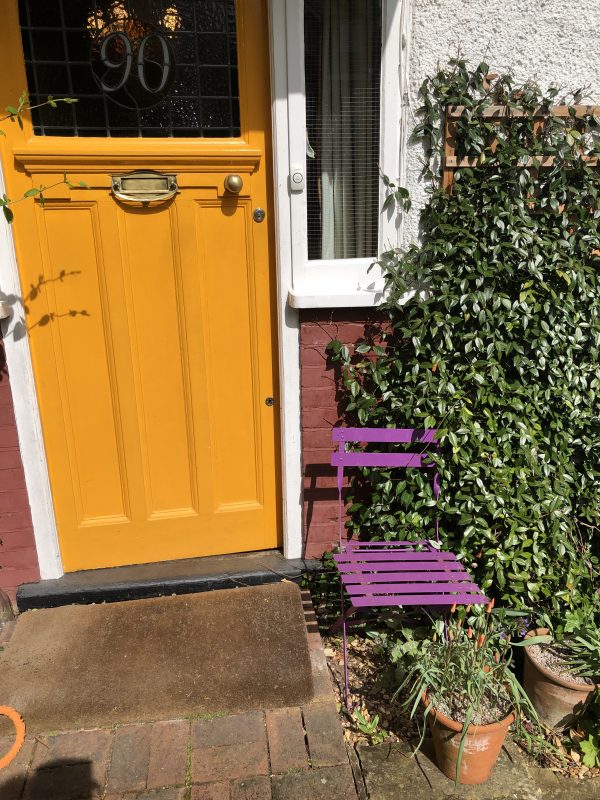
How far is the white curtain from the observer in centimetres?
274

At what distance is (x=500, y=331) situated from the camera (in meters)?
2.90

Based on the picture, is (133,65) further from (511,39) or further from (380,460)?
(380,460)

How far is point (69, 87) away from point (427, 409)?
6.93ft

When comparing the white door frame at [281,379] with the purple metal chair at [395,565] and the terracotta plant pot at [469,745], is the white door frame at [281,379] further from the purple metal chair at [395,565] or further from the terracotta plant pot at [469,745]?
the terracotta plant pot at [469,745]

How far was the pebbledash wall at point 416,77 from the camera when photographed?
107 inches

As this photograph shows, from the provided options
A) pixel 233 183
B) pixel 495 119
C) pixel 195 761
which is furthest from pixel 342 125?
pixel 195 761

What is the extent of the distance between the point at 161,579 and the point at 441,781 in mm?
1540

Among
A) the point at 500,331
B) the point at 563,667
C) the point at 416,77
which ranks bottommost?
the point at 563,667

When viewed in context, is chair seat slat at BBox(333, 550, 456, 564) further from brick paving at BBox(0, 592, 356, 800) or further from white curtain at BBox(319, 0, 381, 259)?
white curtain at BBox(319, 0, 381, 259)

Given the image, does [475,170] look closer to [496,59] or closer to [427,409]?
[496,59]

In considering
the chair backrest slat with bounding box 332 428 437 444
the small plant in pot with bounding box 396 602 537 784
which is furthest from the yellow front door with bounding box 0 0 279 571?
the small plant in pot with bounding box 396 602 537 784

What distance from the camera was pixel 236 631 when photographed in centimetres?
287

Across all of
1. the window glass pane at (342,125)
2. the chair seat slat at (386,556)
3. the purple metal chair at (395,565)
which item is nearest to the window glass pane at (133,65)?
the window glass pane at (342,125)

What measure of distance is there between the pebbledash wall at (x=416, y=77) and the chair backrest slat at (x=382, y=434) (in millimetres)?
197
